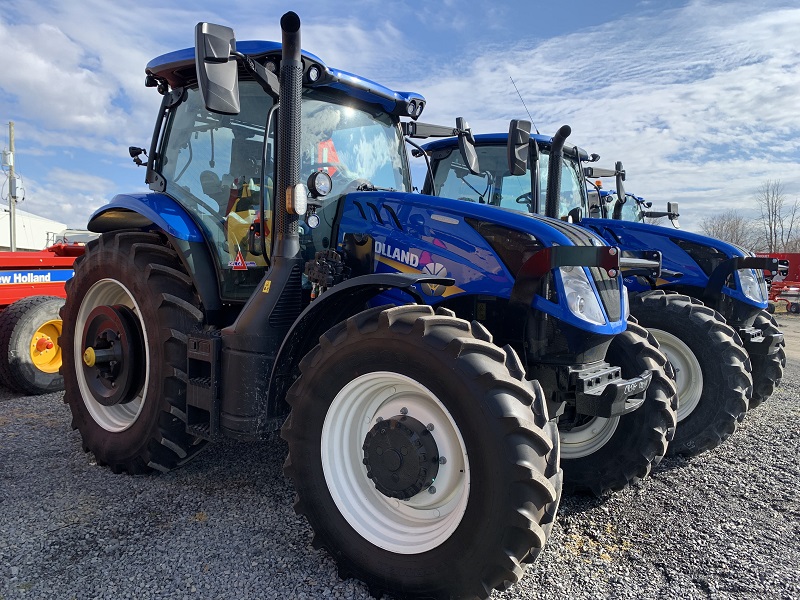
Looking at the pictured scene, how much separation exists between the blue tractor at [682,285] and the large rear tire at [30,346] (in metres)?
4.11

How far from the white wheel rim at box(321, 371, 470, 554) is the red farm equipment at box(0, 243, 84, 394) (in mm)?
4513

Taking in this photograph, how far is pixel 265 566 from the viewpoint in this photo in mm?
2609

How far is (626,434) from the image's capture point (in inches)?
134

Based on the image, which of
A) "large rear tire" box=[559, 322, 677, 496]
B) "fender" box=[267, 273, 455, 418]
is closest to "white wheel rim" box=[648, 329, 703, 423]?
"large rear tire" box=[559, 322, 677, 496]

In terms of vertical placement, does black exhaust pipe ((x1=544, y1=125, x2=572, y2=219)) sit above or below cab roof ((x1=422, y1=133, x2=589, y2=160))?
below

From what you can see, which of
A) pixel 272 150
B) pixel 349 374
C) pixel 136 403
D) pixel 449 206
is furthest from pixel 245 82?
pixel 136 403

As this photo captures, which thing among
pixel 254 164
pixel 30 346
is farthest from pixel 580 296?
pixel 30 346

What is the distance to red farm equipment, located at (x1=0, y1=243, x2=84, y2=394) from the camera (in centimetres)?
572

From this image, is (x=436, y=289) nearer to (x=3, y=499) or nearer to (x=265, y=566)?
(x=265, y=566)

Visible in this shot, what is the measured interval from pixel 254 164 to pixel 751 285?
182 inches

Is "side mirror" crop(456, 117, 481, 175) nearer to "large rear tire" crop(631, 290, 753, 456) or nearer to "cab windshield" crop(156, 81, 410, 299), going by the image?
"cab windshield" crop(156, 81, 410, 299)

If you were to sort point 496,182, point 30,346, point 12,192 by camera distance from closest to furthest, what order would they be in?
point 30,346 → point 496,182 → point 12,192

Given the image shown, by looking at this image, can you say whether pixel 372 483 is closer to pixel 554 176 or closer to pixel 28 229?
pixel 554 176

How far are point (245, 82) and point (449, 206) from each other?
1474mm
